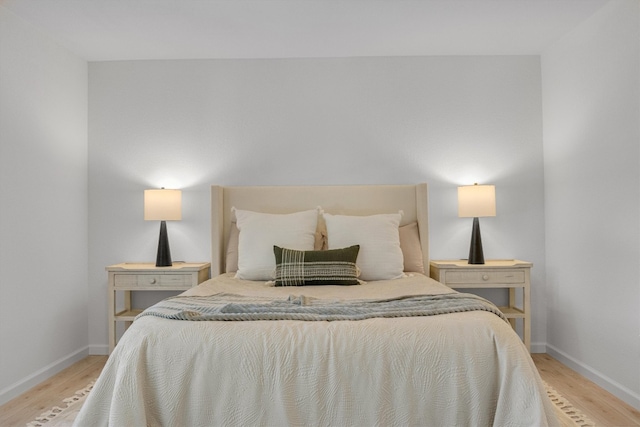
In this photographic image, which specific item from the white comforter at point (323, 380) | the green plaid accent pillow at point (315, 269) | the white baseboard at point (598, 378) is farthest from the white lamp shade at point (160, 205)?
the white baseboard at point (598, 378)

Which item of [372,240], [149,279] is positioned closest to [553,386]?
[372,240]

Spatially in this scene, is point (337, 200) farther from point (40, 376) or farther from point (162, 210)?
point (40, 376)

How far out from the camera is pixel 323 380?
187cm

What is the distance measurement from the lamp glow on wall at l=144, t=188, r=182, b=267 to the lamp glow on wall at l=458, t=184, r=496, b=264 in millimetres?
2213

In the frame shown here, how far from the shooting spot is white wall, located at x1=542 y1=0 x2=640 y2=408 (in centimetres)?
290

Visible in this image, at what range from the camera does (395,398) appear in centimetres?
186

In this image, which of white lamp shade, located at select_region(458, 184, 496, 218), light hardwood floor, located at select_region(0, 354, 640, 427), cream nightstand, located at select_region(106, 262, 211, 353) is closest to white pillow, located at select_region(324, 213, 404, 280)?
white lamp shade, located at select_region(458, 184, 496, 218)

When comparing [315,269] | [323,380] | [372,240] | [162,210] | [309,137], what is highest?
[309,137]

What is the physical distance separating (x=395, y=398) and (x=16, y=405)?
242 centimetres

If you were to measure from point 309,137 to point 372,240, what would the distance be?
1.14 metres

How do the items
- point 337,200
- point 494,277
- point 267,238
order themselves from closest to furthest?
point 267,238 < point 494,277 < point 337,200

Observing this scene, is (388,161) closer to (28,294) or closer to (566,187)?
(566,187)

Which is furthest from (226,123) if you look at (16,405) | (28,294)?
(16,405)

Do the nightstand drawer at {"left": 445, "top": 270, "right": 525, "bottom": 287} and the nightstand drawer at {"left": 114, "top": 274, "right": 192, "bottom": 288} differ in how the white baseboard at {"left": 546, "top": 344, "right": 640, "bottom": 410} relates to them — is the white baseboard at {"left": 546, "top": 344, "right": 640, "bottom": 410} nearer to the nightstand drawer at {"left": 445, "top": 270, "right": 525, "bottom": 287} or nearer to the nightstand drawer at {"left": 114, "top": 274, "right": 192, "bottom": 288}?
the nightstand drawer at {"left": 445, "top": 270, "right": 525, "bottom": 287}
